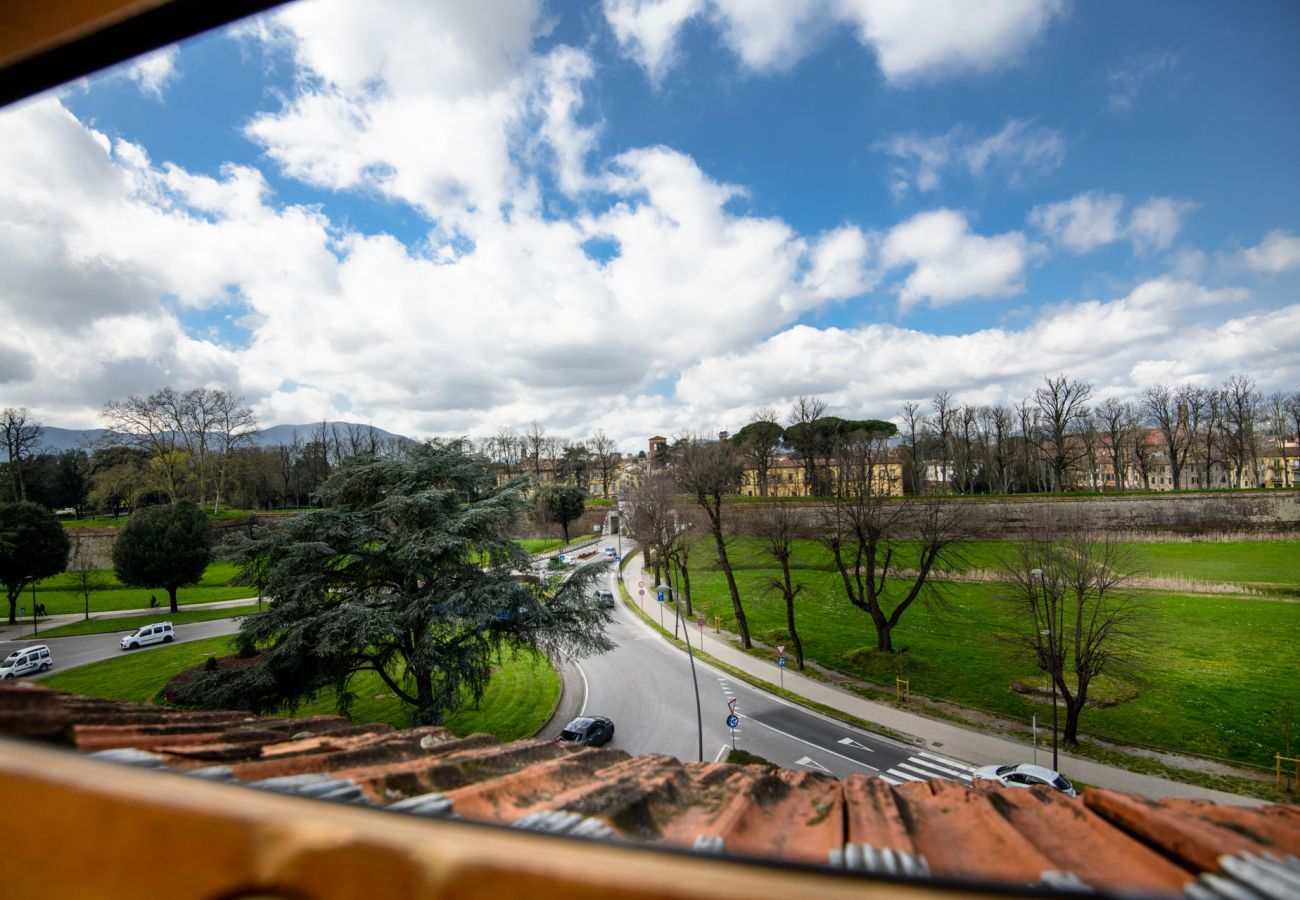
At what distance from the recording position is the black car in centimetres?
1407

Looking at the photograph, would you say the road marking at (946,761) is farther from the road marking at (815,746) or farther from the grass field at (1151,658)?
the grass field at (1151,658)

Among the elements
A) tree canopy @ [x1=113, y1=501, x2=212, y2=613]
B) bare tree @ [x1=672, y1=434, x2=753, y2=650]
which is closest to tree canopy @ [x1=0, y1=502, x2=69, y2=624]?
tree canopy @ [x1=113, y1=501, x2=212, y2=613]

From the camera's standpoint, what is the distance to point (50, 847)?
59 centimetres

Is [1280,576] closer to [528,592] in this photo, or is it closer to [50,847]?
[528,592]

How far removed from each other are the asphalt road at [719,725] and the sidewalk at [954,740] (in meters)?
0.74

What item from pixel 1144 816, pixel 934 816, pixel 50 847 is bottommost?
pixel 934 816

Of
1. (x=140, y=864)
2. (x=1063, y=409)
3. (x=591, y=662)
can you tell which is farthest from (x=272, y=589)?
(x=1063, y=409)

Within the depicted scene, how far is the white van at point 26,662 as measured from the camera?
16.3 m

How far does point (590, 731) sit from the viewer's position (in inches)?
566

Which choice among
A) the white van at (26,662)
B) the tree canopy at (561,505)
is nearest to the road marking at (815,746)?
the white van at (26,662)

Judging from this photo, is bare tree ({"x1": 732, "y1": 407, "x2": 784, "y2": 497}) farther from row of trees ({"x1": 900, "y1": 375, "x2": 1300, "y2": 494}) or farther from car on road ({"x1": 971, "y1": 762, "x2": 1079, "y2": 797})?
car on road ({"x1": 971, "y1": 762, "x2": 1079, "y2": 797})

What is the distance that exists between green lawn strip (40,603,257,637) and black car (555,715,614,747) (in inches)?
664

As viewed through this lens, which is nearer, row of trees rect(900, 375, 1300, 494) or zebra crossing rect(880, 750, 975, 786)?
zebra crossing rect(880, 750, 975, 786)

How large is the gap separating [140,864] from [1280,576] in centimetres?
4408
